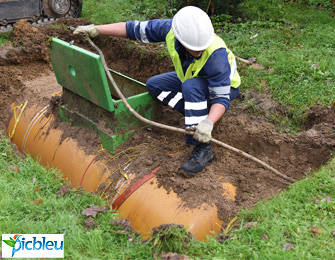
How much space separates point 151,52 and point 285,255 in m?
4.30

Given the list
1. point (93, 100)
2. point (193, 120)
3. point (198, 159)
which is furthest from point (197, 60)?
point (93, 100)

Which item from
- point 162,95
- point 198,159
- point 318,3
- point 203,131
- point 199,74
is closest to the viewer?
point 203,131

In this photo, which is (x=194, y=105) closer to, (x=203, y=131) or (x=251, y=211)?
(x=203, y=131)

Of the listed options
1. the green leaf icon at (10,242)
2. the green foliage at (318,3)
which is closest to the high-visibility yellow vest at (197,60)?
the green leaf icon at (10,242)

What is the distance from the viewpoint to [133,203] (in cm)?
341

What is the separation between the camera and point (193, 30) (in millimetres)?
3283

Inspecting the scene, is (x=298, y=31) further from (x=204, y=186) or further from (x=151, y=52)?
(x=204, y=186)

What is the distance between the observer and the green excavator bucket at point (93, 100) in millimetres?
3633

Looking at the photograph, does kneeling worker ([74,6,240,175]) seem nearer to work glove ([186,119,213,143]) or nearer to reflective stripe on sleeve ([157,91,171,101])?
work glove ([186,119,213,143])

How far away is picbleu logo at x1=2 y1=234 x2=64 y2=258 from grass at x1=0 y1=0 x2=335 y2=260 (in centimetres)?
6

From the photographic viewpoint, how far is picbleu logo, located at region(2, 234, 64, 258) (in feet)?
9.23

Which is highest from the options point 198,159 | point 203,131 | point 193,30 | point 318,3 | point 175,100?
point 193,30

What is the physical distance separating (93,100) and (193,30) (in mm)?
1333

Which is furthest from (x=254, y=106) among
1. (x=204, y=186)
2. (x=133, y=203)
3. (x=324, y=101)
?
(x=133, y=203)
